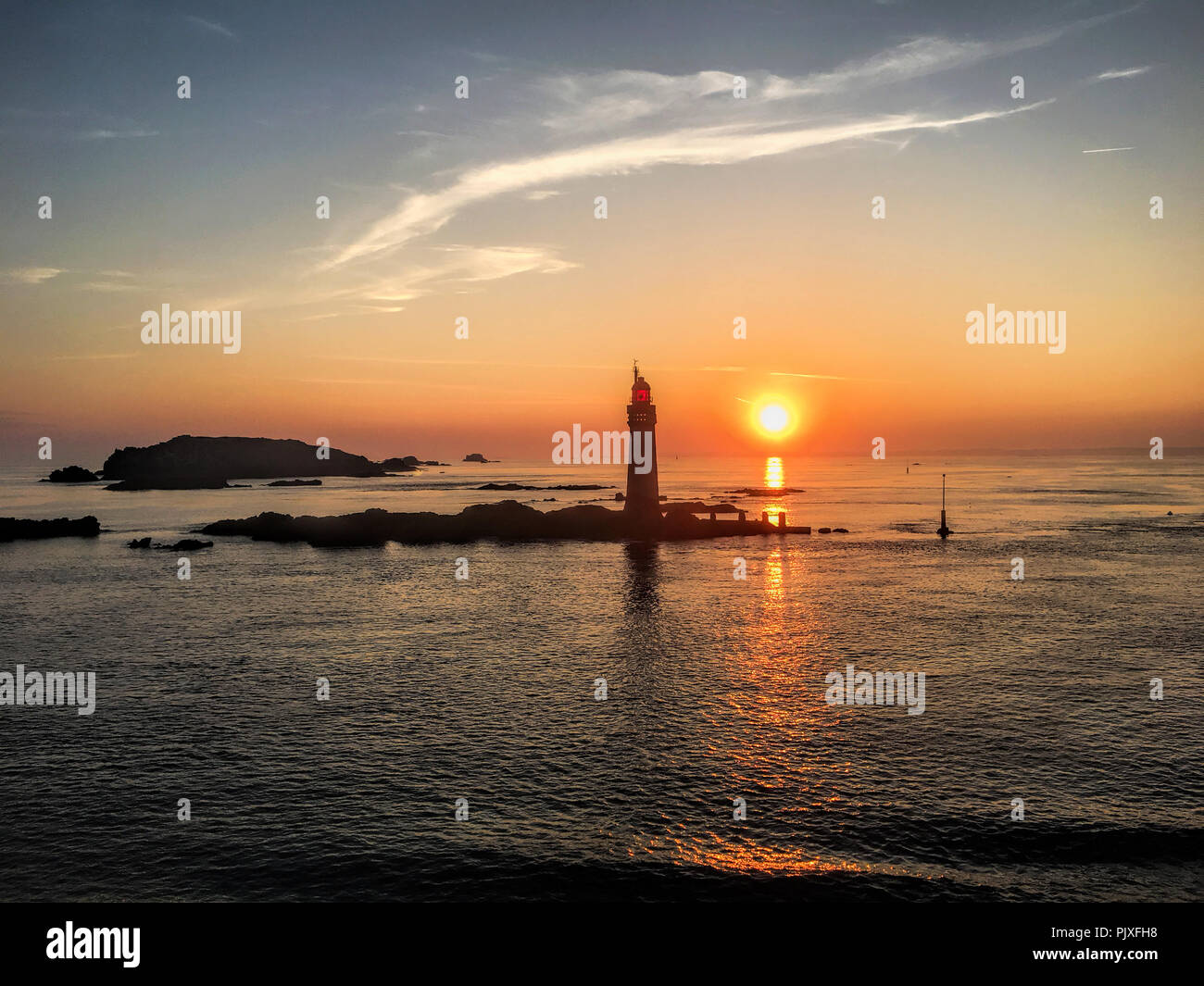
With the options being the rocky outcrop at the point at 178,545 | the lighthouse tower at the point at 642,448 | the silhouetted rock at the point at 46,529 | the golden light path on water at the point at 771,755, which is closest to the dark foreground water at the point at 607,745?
the golden light path on water at the point at 771,755

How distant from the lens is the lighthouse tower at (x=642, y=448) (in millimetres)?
90625

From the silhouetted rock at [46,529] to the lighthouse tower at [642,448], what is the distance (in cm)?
7523

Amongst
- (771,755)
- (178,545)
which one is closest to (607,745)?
(771,755)

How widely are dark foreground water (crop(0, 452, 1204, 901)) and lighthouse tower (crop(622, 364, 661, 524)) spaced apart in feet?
112

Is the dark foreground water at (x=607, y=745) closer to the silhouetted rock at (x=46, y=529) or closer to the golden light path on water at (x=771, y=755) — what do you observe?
the golden light path on water at (x=771, y=755)

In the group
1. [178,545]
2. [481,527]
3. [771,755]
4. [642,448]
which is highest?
[642,448]

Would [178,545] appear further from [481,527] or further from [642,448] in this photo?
[642,448]

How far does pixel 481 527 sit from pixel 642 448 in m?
25.0

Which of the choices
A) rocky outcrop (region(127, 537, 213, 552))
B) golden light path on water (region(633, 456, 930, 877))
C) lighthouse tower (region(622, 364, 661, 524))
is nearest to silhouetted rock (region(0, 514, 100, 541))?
rocky outcrop (region(127, 537, 213, 552))

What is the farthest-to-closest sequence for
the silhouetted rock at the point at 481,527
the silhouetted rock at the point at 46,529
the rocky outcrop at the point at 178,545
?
the silhouetted rock at the point at 46,529, the silhouetted rock at the point at 481,527, the rocky outcrop at the point at 178,545

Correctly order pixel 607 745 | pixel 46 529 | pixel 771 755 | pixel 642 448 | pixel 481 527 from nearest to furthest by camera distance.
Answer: pixel 771 755, pixel 607 745, pixel 642 448, pixel 481 527, pixel 46 529

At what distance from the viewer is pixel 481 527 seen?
101000 millimetres

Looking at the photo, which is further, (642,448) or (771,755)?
(642,448)

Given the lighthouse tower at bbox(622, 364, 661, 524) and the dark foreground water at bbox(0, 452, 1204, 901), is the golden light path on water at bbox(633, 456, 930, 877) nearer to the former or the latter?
the dark foreground water at bbox(0, 452, 1204, 901)
